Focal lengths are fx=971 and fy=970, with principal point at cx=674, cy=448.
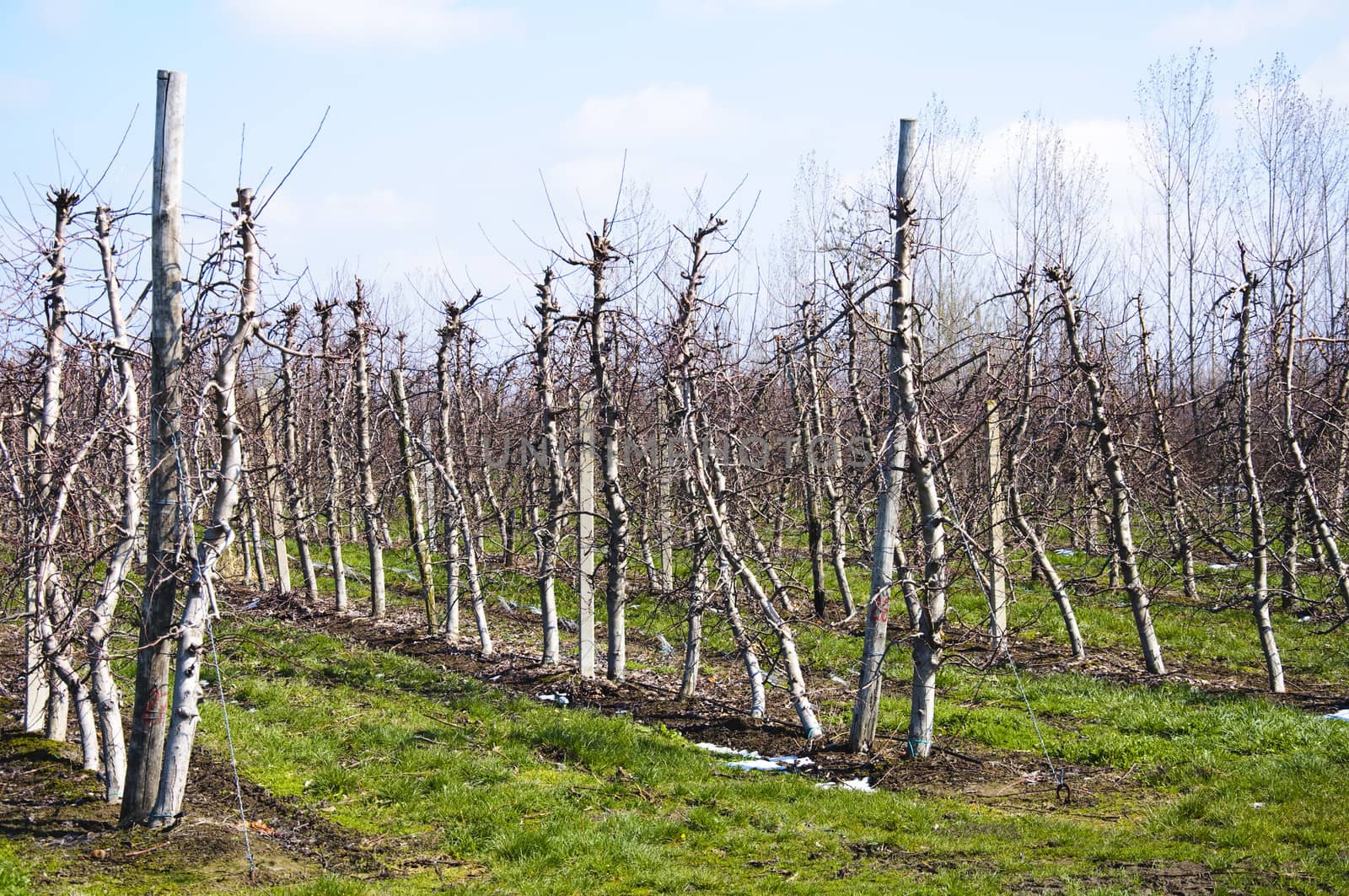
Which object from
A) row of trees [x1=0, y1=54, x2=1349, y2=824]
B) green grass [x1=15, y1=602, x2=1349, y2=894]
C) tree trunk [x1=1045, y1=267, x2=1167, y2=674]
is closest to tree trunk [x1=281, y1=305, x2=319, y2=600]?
row of trees [x1=0, y1=54, x2=1349, y2=824]

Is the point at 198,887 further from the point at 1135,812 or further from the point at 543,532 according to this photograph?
the point at 543,532

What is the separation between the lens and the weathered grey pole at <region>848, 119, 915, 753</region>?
7.54 m

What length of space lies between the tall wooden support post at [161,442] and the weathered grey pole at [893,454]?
4.90 m

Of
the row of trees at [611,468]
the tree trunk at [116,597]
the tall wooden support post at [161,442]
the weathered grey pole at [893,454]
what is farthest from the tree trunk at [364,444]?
the weathered grey pole at [893,454]

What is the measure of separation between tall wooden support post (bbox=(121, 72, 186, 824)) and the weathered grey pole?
4.90 meters

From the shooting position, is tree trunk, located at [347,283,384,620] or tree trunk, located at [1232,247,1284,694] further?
tree trunk, located at [347,283,384,620]

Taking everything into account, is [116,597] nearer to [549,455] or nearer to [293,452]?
[549,455]

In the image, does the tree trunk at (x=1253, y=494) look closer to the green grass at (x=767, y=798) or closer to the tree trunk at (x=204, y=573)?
the green grass at (x=767, y=798)

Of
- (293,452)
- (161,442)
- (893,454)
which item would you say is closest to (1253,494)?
(893,454)

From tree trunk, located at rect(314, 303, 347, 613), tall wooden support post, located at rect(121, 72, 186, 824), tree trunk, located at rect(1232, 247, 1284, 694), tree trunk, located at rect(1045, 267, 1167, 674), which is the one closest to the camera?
tall wooden support post, located at rect(121, 72, 186, 824)

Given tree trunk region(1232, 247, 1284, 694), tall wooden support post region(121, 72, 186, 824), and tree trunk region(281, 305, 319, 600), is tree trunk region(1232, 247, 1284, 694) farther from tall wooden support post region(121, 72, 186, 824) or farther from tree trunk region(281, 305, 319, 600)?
tree trunk region(281, 305, 319, 600)

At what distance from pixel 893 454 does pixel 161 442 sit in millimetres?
5136

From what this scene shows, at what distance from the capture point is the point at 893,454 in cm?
763

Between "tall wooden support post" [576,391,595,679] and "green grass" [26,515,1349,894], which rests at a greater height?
"tall wooden support post" [576,391,595,679]
